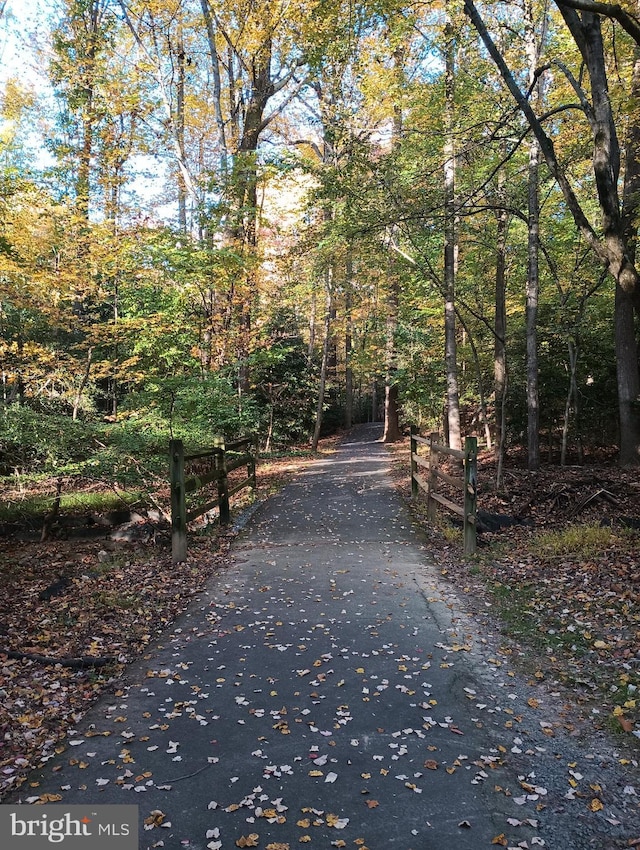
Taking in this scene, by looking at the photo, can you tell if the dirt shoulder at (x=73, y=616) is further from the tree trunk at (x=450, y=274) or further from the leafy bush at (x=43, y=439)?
the tree trunk at (x=450, y=274)

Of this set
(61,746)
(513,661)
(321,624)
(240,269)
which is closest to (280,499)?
(240,269)

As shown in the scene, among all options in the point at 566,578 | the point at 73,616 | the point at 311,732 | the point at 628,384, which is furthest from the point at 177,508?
the point at 628,384

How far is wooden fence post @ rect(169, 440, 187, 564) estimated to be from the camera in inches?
270

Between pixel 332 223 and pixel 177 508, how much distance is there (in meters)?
8.07

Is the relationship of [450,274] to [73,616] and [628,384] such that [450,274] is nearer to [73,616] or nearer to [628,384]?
[628,384]

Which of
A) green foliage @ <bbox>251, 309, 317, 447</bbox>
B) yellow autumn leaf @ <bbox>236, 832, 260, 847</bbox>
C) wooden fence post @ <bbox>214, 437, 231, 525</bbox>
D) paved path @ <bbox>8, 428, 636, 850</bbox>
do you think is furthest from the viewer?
green foliage @ <bbox>251, 309, 317, 447</bbox>

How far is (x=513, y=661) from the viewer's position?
428 cm

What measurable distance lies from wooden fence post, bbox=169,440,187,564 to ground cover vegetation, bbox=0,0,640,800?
418 millimetres

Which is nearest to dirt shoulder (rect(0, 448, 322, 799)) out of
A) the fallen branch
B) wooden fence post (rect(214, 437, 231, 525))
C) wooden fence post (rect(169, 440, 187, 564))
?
the fallen branch

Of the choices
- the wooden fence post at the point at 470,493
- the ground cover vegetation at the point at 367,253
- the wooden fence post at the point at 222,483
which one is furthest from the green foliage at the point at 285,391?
the wooden fence post at the point at 470,493

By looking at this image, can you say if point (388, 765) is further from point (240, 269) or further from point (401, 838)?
point (240, 269)

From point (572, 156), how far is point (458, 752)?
968 cm

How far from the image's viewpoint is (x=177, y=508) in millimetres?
7023

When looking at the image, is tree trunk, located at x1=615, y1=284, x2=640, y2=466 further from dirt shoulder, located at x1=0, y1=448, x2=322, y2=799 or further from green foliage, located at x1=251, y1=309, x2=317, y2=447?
green foliage, located at x1=251, y1=309, x2=317, y2=447
